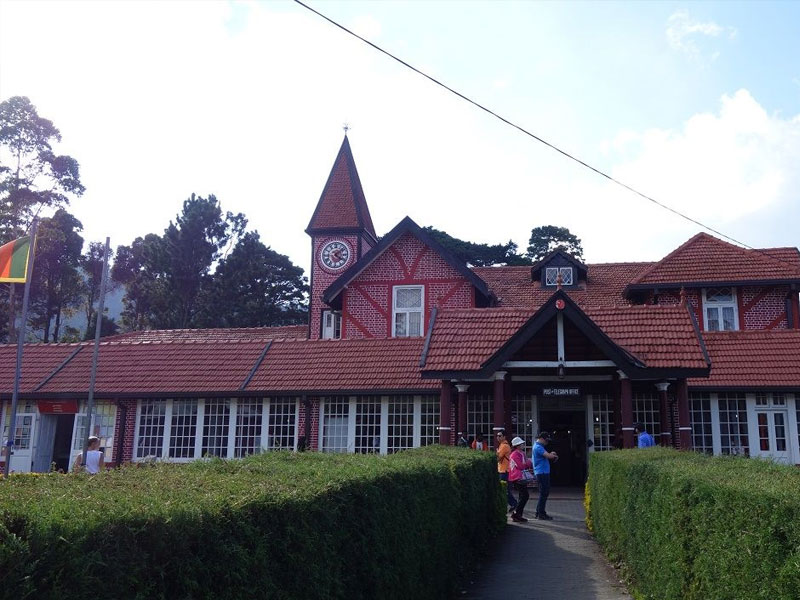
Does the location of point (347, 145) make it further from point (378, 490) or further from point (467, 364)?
point (378, 490)

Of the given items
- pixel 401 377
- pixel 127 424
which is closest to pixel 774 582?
pixel 401 377

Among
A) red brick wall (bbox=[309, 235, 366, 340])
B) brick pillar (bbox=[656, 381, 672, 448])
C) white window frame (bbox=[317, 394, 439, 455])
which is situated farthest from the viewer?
red brick wall (bbox=[309, 235, 366, 340])

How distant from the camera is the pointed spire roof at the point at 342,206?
32500mm

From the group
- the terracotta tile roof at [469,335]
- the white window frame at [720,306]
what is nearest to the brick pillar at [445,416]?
the terracotta tile roof at [469,335]

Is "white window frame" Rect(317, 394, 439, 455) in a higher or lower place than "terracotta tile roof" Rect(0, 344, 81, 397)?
lower

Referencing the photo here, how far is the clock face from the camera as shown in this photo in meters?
32.3

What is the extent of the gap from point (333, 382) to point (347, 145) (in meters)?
17.7

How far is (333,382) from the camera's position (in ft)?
68.3

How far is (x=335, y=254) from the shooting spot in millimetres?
32438

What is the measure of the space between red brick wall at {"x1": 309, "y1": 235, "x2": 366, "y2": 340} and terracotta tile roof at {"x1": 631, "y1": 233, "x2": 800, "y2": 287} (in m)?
12.0

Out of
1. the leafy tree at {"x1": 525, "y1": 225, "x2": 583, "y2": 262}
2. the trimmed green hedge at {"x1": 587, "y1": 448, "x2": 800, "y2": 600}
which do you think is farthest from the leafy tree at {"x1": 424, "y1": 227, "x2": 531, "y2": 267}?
the trimmed green hedge at {"x1": 587, "y1": 448, "x2": 800, "y2": 600}

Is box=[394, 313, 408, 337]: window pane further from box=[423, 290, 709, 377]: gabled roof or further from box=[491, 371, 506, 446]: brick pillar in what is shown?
box=[491, 371, 506, 446]: brick pillar

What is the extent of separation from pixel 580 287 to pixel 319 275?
11026 mm

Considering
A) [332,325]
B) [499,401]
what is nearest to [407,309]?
[332,325]
